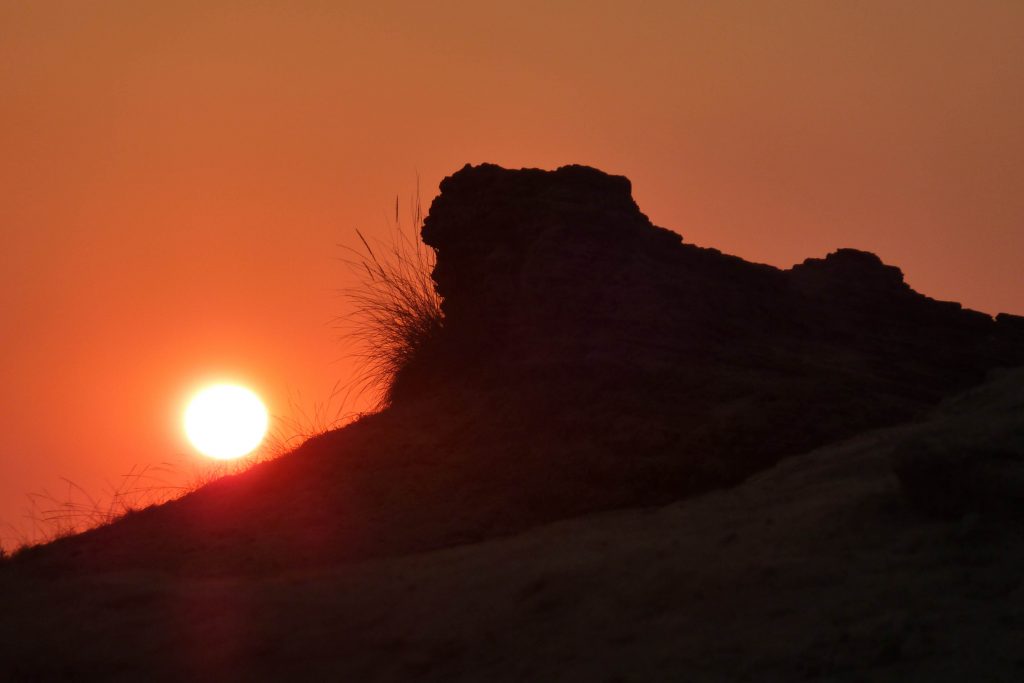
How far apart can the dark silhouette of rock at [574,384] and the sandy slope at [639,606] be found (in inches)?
27.0

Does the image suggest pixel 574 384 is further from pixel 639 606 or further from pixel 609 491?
pixel 639 606

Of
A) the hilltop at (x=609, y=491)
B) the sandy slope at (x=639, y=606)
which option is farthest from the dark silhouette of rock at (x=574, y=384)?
the sandy slope at (x=639, y=606)

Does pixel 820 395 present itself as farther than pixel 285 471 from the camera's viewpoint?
No

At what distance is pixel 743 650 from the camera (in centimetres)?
348

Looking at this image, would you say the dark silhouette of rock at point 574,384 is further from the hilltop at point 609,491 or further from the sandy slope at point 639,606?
the sandy slope at point 639,606

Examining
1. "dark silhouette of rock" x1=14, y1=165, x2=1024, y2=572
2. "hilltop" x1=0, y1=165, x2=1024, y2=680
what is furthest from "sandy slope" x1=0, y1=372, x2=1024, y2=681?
"dark silhouette of rock" x1=14, y1=165, x2=1024, y2=572

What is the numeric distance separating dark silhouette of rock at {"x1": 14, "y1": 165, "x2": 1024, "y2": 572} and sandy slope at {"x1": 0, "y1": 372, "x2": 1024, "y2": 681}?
686mm

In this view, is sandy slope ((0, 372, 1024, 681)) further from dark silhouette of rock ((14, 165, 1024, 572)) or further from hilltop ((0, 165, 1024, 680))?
dark silhouette of rock ((14, 165, 1024, 572))

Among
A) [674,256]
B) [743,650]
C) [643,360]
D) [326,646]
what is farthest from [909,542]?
[674,256]

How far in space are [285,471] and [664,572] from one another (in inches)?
163

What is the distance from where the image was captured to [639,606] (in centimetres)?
400

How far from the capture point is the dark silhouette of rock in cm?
642

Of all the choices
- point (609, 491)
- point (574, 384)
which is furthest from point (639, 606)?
point (574, 384)

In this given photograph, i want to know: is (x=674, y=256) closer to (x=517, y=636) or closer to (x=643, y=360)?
(x=643, y=360)
